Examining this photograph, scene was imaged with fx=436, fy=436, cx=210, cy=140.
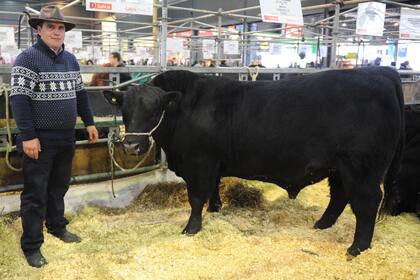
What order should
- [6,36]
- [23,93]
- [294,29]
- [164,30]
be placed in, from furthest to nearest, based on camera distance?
[294,29] < [6,36] < [164,30] < [23,93]

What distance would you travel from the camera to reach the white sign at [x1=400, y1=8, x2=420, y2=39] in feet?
20.3

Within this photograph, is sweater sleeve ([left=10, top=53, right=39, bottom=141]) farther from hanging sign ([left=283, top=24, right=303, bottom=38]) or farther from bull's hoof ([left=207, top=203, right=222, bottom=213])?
hanging sign ([left=283, top=24, right=303, bottom=38])

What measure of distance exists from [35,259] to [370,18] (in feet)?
16.4

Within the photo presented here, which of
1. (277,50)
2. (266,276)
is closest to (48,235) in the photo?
(266,276)

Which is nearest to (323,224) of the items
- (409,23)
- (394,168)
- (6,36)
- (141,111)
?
(394,168)

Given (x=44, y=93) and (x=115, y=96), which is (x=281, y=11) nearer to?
(x=115, y=96)

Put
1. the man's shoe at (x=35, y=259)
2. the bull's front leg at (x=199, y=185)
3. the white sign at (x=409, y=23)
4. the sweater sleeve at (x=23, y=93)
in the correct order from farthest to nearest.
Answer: the white sign at (x=409, y=23), the bull's front leg at (x=199, y=185), the man's shoe at (x=35, y=259), the sweater sleeve at (x=23, y=93)

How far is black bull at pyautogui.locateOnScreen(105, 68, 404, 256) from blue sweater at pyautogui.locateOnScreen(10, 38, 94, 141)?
49cm

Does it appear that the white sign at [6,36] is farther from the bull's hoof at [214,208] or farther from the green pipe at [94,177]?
the bull's hoof at [214,208]

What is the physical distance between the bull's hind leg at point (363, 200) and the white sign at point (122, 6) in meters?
2.43

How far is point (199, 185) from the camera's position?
385cm

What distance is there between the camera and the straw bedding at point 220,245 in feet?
10.2

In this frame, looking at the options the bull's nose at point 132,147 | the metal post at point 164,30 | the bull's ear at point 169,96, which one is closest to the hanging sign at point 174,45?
the metal post at point 164,30

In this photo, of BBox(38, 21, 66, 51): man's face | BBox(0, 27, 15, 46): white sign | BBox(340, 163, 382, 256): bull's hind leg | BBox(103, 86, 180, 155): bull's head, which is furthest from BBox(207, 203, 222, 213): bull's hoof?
BBox(0, 27, 15, 46): white sign
